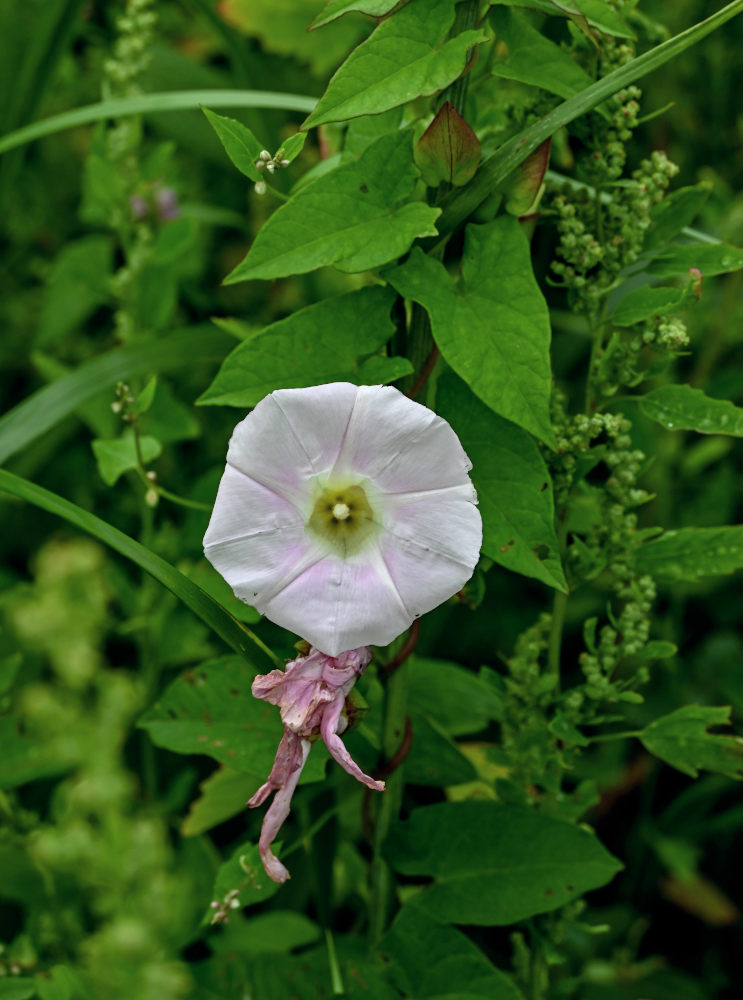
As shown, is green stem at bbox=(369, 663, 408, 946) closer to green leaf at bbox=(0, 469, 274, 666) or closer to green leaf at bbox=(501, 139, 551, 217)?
green leaf at bbox=(0, 469, 274, 666)

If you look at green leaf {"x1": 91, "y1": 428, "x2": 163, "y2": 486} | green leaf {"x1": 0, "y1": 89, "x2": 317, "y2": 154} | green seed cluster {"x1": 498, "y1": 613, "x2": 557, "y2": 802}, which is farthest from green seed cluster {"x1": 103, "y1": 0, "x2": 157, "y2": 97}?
green seed cluster {"x1": 498, "y1": 613, "x2": 557, "y2": 802}

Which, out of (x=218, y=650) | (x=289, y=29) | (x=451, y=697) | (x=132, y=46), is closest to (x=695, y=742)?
(x=451, y=697)

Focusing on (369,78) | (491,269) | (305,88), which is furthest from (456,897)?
(305,88)

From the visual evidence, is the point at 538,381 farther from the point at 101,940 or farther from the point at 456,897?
the point at 101,940

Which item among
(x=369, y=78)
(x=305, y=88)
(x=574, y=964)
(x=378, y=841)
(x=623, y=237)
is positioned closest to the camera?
(x=369, y=78)

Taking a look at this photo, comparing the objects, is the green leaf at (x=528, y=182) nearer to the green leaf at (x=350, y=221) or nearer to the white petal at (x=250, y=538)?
the green leaf at (x=350, y=221)
